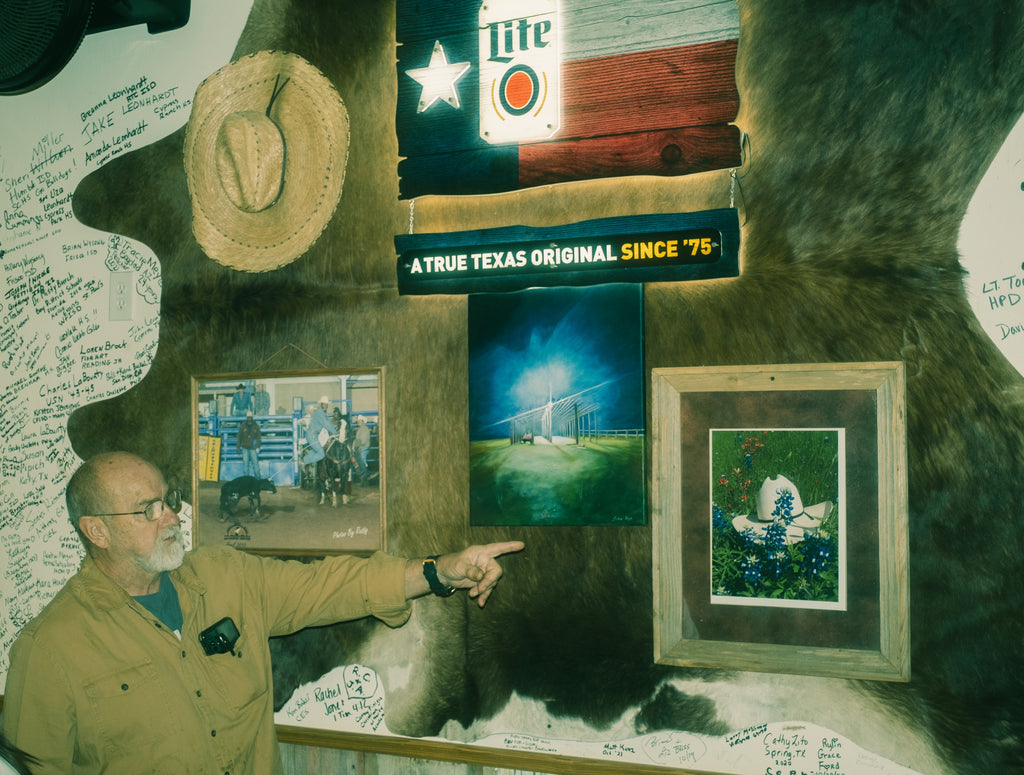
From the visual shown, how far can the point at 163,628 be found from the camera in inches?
82.9

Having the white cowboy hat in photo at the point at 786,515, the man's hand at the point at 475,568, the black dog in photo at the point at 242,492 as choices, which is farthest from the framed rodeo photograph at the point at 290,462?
the white cowboy hat in photo at the point at 786,515

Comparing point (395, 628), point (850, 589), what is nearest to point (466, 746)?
point (395, 628)

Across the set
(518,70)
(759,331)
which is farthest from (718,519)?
(518,70)

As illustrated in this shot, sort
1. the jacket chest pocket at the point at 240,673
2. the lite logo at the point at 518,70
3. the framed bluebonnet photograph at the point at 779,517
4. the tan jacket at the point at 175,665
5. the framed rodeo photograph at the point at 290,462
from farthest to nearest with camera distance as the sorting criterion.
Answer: the framed rodeo photograph at the point at 290,462 < the lite logo at the point at 518,70 < the jacket chest pocket at the point at 240,673 < the framed bluebonnet photograph at the point at 779,517 < the tan jacket at the point at 175,665

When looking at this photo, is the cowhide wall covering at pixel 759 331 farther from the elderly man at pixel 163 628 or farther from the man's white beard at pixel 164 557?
the man's white beard at pixel 164 557

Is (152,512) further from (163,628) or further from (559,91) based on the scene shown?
(559,91)

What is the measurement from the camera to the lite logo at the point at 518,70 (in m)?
2.29

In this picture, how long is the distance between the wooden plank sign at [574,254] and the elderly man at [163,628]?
715 millimetres

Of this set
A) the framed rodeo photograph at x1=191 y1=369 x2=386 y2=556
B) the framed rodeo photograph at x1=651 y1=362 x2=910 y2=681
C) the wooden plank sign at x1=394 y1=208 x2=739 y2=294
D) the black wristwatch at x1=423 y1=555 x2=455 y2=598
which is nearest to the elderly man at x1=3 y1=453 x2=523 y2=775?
the black wristwatch at x1=423 y1=555 x2=455 y2=598

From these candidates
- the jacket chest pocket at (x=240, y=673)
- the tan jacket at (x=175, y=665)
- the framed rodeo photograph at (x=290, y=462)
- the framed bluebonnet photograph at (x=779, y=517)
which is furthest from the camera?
the framed rodeo photograph at (x=290, y=462)

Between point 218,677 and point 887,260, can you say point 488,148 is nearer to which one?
point 887,260

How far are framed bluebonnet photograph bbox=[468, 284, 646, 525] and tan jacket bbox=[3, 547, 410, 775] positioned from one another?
0.38 m

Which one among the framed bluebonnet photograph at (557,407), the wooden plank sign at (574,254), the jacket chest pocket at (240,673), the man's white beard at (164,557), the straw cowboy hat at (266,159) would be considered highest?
the straw cowboy hat at (266,159)

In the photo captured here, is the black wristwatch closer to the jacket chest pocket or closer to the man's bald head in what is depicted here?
the jacket chest pocket
